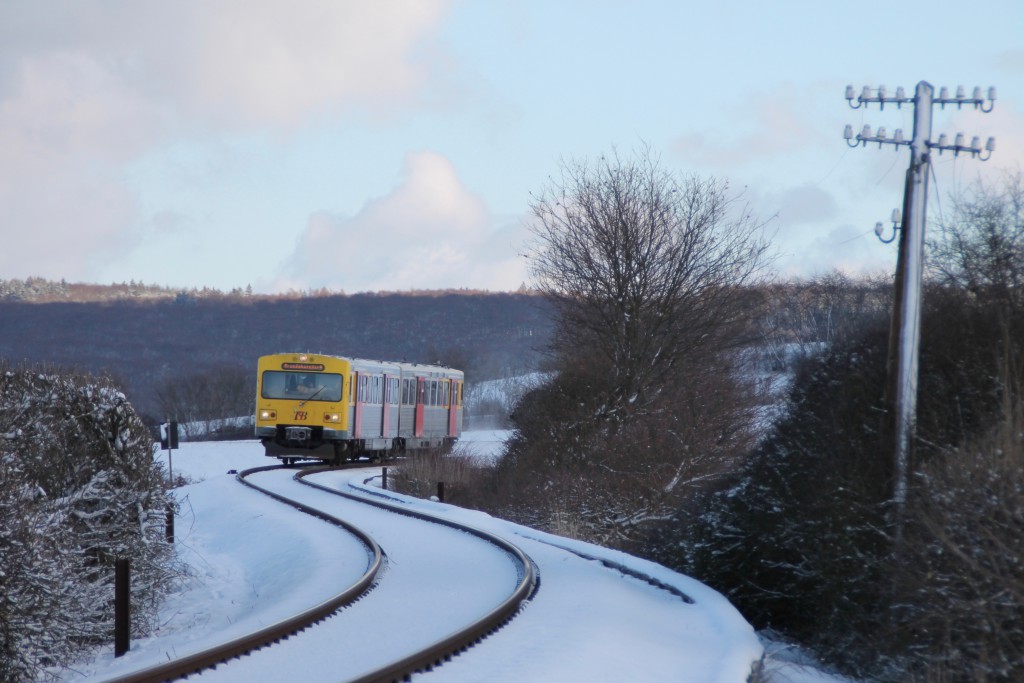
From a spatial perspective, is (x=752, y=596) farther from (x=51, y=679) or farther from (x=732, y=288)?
(x=732, y=288)

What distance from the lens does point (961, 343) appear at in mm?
11273

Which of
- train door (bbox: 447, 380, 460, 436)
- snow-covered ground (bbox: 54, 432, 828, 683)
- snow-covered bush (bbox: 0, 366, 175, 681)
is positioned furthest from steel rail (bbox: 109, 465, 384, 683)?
train door (bbox: 447, 380, 460, 436)

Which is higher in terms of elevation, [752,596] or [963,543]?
[963,543]

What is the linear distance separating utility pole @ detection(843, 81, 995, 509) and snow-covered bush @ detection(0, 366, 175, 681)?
25.7 ft

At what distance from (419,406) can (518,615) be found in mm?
29953

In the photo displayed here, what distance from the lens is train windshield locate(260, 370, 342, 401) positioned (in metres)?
32.3

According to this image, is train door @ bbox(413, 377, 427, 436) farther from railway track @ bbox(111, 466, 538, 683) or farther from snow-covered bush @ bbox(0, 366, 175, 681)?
snow-covered bush @ bbox(0, 366, 175, 681)

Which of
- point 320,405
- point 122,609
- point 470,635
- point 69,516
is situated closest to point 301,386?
point 320,405

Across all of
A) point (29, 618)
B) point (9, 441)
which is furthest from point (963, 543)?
point (9, 441)

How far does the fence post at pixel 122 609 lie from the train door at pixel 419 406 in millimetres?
28818

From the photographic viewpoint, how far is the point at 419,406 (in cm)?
4066

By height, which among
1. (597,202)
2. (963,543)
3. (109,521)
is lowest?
(109,521)

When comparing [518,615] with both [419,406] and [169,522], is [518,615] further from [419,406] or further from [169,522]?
[419,406]

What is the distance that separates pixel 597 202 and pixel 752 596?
17697 mm
